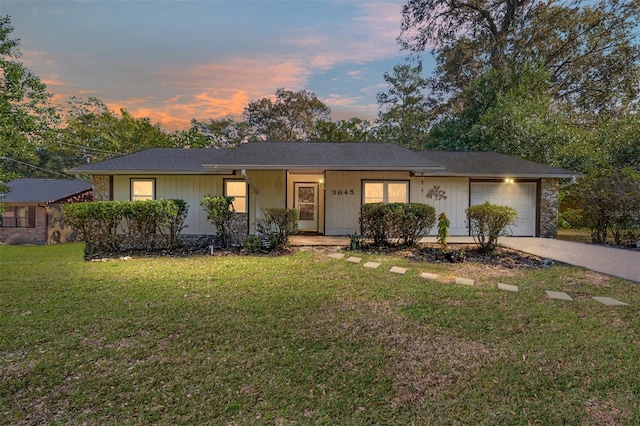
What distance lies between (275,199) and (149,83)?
992 cm

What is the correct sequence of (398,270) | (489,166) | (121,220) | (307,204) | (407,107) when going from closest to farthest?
(398,270) → (121,220) → (489,166) → (307,204) → (407,107)

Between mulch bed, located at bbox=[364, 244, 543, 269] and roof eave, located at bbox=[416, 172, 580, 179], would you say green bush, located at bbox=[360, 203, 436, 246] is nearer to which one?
mulch bed, located at bbox=[364, 244, 543, 269]

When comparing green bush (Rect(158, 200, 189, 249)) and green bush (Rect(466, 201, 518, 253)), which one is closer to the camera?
green bush (Rect(466, 201, 518, 253))

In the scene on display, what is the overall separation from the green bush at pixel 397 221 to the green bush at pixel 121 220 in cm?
497

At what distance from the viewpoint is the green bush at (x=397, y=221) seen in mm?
8055

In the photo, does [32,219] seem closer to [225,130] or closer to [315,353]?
[225,130]

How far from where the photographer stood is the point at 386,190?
35.1 ft

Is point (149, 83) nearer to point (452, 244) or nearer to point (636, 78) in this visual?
point (452, 244)

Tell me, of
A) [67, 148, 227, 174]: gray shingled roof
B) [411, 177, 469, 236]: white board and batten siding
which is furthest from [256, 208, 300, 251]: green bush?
[411, 177, 469, 236]: white board and batten siding

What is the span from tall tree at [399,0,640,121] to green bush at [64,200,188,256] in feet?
59.6

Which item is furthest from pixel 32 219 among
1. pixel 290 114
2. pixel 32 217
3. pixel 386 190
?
pixel 290 114

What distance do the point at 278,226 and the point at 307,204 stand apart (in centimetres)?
351

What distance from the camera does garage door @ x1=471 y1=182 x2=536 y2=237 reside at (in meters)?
11.0

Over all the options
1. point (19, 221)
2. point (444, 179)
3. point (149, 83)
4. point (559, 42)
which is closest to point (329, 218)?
point (444, 179)
